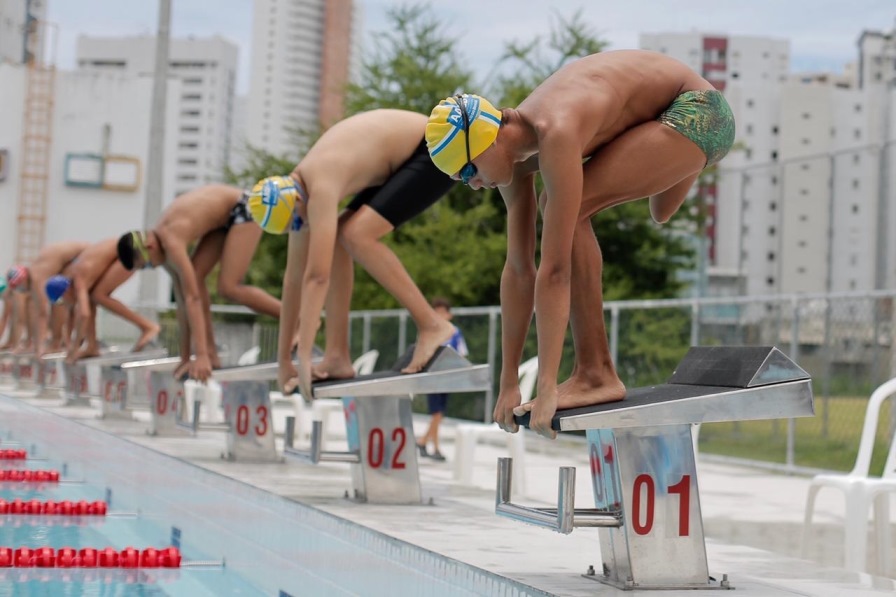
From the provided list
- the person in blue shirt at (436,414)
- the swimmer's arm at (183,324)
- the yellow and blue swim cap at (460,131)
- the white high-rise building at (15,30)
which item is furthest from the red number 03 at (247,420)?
the white high-rise building at (15,30)

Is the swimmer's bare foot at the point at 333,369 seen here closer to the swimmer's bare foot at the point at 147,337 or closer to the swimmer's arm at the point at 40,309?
the swimmer's bare foot at the point at 147,337

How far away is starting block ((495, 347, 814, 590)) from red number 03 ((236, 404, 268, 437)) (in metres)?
4.39

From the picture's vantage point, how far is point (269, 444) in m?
7.51

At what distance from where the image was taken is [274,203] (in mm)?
5480

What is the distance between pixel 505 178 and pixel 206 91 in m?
164

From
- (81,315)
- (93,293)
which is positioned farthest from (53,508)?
(93,293)

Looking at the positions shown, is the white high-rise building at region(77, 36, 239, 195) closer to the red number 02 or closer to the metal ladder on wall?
the metal ladder on wall

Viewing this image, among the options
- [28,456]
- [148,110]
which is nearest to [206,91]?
[148,110]

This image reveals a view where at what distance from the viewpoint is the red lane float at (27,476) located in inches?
276

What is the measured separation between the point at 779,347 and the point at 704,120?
23.2 ft

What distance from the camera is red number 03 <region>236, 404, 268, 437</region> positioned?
7.50 metres

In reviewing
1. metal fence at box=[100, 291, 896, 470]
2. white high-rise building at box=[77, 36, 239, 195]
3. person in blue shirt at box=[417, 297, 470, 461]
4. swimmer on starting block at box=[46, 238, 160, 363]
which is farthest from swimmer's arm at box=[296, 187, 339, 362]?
white high-rise building at box=[77, 36, 239, 195]

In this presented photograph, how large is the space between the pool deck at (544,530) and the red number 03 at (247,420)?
0.88ft

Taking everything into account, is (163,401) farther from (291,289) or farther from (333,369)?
(333,369)
